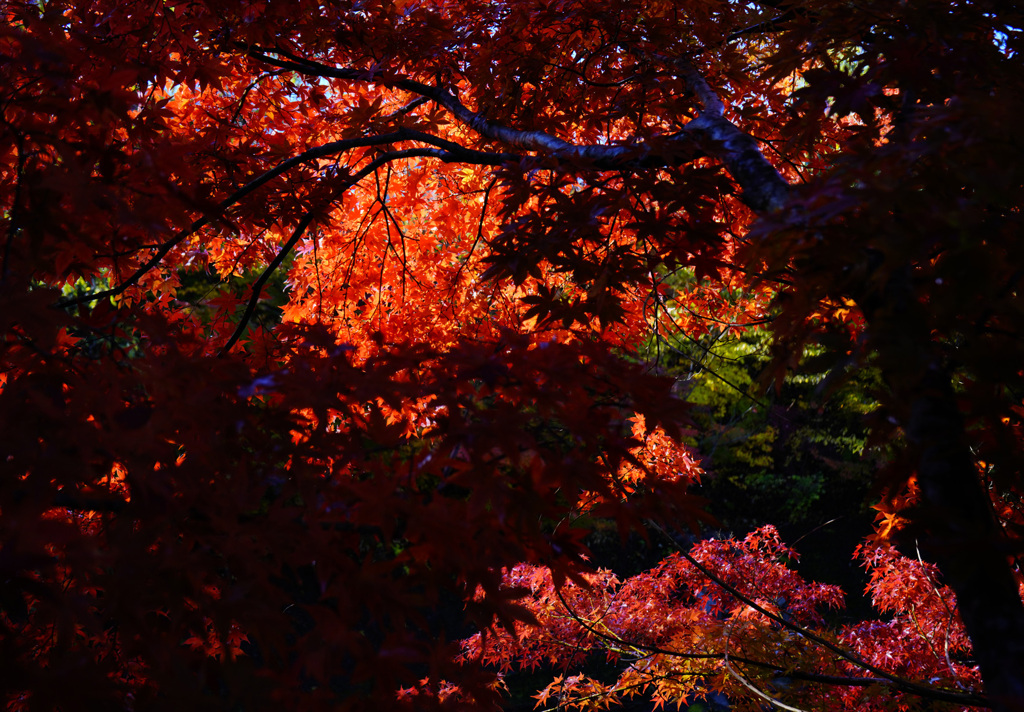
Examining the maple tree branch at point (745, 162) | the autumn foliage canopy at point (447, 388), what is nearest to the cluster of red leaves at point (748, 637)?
the autumn foliage canopy at point (447, 388)

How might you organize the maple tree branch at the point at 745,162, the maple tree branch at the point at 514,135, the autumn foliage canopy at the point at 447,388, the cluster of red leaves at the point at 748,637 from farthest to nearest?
1. the cluster of red leaves at the point at 748,637
2. the maple tree branch at the point at 514,135
3. the maple tree branch at the point at 745,162
4. the autumn foliage canopy at the point at 447,388

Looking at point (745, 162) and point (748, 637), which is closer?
point (745, 162)

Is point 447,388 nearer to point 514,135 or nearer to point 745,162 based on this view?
point 745,162

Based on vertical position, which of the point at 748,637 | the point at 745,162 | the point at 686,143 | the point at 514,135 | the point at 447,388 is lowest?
the point at 748,637

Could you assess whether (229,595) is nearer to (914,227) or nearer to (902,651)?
(914,227)

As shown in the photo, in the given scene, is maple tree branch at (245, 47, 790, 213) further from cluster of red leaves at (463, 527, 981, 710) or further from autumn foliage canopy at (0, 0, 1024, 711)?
cluster of red leaves at (463, 527, 981, 710)

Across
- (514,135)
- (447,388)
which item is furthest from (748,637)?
(514,135)

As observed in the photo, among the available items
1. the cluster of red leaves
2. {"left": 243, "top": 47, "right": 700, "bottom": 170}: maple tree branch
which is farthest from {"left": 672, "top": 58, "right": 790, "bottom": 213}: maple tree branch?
the cluster of red leaves

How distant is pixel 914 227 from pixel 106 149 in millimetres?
2088

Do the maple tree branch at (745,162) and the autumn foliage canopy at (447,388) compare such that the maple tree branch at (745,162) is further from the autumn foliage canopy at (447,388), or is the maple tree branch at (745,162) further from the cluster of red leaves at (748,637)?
the cluster of red leaves at (748,637)

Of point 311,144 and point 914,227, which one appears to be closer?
point 914,227

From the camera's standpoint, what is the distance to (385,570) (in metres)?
1.59

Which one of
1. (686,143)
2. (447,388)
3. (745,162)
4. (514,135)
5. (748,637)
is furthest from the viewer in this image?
(748,637)

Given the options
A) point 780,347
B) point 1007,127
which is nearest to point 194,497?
point 780,347
